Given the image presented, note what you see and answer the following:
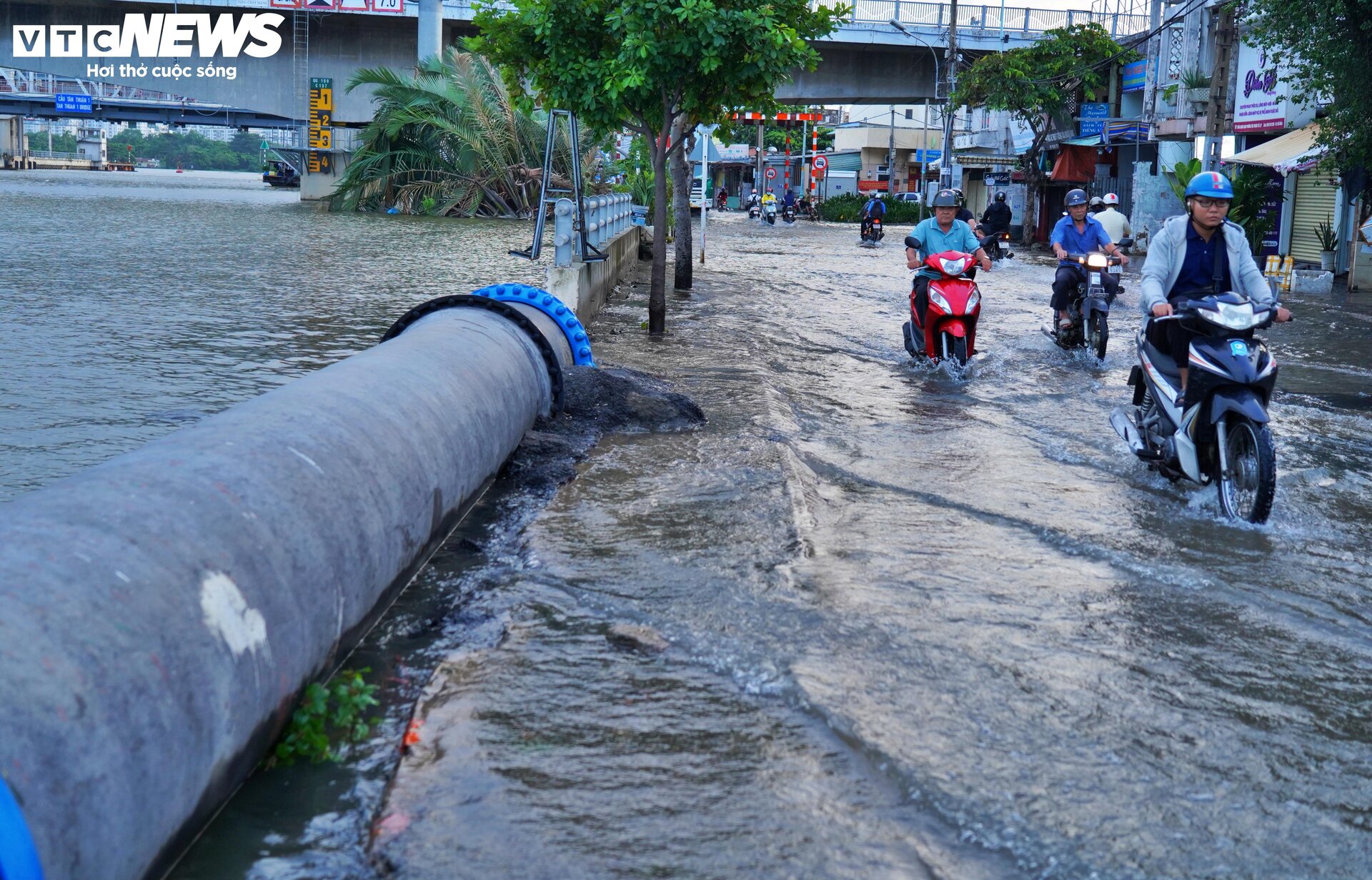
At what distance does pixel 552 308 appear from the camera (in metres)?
8.02

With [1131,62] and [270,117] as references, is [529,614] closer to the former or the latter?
[1131,62]

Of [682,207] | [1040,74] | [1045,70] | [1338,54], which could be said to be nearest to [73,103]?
[1040,74]

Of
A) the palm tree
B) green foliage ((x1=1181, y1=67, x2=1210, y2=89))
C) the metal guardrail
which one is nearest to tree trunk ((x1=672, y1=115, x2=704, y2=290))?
the metal guardrail

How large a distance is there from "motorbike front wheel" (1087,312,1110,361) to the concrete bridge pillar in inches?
1433

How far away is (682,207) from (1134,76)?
25.5 metres

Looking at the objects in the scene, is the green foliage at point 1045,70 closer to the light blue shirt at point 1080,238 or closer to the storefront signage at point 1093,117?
the storefront signage at point 1093,117

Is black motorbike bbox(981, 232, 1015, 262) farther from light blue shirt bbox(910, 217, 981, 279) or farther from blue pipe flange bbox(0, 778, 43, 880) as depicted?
blue pipe flange bbox(0, 778, 43, 880)

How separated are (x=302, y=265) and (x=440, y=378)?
1529 cm

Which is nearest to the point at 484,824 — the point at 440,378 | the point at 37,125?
the point at 440,378

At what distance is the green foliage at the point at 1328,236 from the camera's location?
24219mm

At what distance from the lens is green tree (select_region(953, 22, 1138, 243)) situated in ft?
127

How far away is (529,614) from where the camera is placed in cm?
463

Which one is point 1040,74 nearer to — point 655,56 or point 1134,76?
point 1134,76

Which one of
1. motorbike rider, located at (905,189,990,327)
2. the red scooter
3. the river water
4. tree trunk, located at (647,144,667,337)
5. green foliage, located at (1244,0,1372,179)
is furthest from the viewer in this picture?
green foliage, located at (1244,0,1372,179)
